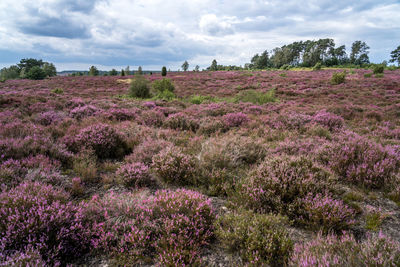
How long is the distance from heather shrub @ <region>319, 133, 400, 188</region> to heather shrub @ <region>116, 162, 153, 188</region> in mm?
4100

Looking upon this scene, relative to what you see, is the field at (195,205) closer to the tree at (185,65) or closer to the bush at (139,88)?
the bush at (139,88)

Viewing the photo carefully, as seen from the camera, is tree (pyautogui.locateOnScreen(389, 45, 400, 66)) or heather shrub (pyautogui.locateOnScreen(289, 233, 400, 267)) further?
tree (pyautogui.locateOnScreen(389, 45, 400, 66))

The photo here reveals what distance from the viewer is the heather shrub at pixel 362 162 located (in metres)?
3.89

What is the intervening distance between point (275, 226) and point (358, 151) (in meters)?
3.37

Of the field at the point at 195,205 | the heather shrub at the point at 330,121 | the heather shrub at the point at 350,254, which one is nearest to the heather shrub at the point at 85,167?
the field at the point at 195,205

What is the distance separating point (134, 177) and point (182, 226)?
5.91 feet

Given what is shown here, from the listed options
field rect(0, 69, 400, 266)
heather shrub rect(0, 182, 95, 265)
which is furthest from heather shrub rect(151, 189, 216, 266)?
heather shrub rect(0, 182, 95, 265)

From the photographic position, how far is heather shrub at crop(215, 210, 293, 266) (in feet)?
7.33

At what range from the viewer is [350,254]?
1925 millimetres

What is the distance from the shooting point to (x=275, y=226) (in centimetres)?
264

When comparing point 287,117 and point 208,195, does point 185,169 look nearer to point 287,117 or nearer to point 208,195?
point 208,195

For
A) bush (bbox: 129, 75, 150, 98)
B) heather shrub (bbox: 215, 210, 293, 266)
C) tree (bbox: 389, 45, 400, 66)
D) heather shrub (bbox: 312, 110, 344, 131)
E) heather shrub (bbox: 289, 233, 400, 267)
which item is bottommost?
heather shrub (bbox: 215, 210, 293, 266)

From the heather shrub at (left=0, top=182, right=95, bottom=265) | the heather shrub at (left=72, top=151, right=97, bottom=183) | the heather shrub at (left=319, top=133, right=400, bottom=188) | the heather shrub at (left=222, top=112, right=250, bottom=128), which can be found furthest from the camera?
the heather shrub at (left=222, top=112, right=250, bottom=128)

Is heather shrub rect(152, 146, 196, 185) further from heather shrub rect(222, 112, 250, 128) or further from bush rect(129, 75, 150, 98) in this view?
bush rect(129, 75, 150, 98)
